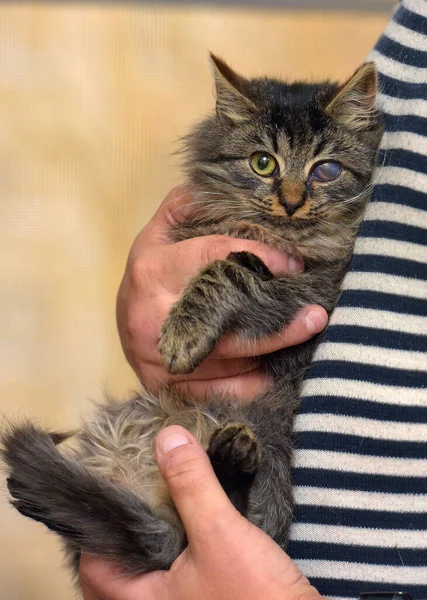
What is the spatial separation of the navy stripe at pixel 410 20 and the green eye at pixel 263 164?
38 cm

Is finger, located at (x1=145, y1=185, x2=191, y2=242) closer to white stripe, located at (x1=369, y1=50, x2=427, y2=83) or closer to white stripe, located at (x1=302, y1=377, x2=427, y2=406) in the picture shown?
white stripe, located at (x1=369, y1=50, x2=427, y2=83)

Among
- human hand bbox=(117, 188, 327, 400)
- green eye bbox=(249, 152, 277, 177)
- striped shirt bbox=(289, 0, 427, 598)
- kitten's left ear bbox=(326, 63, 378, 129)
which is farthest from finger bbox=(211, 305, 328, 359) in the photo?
kitten's left ear bbox=(326, 63, 378, 129)

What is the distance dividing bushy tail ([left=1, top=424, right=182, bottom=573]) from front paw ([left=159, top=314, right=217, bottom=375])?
25 centimetres

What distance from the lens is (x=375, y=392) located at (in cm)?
108

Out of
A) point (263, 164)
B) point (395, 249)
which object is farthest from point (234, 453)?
point (263, 164)

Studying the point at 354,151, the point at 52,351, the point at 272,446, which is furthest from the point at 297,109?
the point at 52,351

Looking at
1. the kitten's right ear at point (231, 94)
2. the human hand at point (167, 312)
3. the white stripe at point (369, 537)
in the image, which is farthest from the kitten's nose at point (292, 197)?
the white stripe at point (369, 537)

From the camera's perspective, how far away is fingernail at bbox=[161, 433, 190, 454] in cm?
112

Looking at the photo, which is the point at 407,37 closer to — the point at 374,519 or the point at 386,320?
the point at 386,320

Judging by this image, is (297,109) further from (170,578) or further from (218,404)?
(170,578)

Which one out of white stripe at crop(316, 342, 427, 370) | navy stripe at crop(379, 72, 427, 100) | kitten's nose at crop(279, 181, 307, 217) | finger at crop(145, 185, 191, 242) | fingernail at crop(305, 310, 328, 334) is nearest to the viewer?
white stripe at crop(316, 342, 427, 370)

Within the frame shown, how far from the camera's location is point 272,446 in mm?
1244

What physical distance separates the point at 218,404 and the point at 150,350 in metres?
0.19

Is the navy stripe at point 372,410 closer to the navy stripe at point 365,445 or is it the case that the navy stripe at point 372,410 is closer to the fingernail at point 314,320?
the navy stripe at point 365,445
